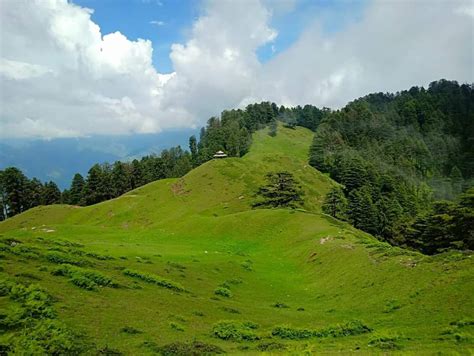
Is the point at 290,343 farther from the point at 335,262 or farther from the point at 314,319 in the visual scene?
the point at 335,262

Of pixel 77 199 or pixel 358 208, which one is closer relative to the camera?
pixel 358 208

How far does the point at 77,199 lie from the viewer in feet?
449

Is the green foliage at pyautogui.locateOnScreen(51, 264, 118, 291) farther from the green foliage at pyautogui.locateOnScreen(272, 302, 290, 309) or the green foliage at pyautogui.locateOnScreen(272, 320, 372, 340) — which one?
the green foliage at pyautogui.locateOnScreen(272, 302, 290, 309)

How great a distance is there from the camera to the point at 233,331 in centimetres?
1967

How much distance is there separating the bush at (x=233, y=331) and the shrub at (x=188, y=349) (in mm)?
2112

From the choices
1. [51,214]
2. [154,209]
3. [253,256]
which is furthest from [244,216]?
[51,214]

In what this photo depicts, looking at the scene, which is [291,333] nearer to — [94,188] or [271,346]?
[271,346]

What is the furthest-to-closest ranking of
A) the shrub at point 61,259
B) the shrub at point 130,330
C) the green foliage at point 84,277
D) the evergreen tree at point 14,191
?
1. the evergreen tree at point 14,191
2. the shrub at point 61,259
3. the green foliage at point 84,277
4. the shrub at point 130,330

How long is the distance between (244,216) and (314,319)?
43.5 meters

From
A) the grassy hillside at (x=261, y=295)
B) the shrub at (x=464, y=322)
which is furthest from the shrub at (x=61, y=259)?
the shrub at (x=464, y=322)

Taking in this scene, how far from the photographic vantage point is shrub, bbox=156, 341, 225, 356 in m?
15.6

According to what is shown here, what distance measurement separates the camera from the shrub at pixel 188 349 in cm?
1559

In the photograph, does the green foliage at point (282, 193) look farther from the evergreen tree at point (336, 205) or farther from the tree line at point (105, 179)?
the tree line at point (105, 179)

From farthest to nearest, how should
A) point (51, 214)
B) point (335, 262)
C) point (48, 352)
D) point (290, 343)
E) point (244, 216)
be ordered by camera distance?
point (51, 214) → point (244, 216) → point (335, 262) → point (290, 343) → point (48, 352)
